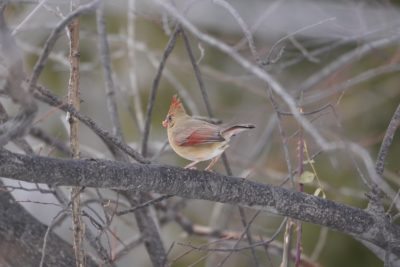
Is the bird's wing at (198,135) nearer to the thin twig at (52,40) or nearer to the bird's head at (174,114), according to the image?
the bird's head at (174,114)

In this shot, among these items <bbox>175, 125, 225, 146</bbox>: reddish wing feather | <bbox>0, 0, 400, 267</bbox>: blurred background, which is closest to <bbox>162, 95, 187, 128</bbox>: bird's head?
<bbox>175, 125, 225, 146</bbox>: reddish wing feather

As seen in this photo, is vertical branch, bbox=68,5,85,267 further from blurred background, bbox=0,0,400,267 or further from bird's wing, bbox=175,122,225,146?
blurred background, bbox=0,0,400,267

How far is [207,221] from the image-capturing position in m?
6.30

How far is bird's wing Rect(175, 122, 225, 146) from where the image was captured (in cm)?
299

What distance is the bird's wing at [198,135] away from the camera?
299cm

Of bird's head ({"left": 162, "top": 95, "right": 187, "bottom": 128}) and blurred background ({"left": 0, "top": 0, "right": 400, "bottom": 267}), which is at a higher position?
blurred background ({"left": 0, "top": 0, "right": 400, "bottom": 267})

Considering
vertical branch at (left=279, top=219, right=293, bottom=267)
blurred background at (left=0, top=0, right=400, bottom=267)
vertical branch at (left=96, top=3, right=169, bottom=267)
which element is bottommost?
vertical branch at (left=279, top=219, right=293, bottom=267)

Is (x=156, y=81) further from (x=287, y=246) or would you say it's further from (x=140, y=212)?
(x=287, y=246)

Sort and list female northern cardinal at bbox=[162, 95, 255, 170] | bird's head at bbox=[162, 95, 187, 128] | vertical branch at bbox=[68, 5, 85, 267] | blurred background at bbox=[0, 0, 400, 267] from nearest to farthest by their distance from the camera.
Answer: vertical branch at bbox=[68, 5, 85, 267] < female northern cardinal at bbox=[162, 95, 255, 170] < bird's head at bbox=[162, 95, 187, 128] < blurred background at bbox=[0, 0, 400, 267]

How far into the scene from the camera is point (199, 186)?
2.53m

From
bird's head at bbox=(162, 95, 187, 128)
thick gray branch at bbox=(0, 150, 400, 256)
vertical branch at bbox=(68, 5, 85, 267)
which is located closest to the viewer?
thick gray branch at bbox=(0, 150, 400, 256)

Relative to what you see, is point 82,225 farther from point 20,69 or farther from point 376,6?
point 376,6

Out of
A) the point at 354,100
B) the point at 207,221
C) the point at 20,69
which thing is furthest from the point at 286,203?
the point at 207,221

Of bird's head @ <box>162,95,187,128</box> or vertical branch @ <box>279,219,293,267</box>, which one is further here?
bird's head @ <box>162,95,187,128</box>
